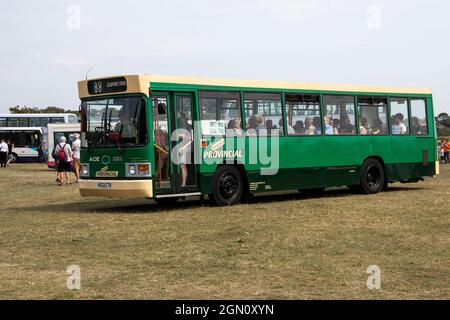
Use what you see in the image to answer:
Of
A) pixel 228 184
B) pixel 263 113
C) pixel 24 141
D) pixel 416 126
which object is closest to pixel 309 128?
pixel 263 113

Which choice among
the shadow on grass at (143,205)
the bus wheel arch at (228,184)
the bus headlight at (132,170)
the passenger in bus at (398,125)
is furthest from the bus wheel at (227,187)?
the passenger in bus at (398,125)

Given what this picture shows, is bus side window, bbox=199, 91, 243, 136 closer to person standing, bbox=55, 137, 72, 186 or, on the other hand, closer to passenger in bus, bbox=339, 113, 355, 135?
passenger in bus, bbox=339, 113, 355, 135

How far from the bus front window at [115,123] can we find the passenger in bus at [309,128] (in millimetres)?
5062

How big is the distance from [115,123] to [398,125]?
9055mm

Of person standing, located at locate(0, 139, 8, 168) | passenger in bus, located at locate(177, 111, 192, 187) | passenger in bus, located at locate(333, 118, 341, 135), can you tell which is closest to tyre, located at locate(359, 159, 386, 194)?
passenger in bus, located at locate(333, 118, 341, 135)

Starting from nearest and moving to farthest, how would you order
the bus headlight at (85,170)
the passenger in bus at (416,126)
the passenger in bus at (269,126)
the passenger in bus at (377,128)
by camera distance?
the bus headlight at (85,170) → the passenger in bus at (269,126) → the passenger in bus at (377,128) → the passenger in bus at (416,126)

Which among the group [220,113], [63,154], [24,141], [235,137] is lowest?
[235,137]

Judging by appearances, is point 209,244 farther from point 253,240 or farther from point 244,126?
point 244,126

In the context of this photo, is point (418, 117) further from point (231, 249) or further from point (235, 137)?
point (231, 249)

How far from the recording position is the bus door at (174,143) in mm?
17438

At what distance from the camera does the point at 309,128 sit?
67.9ft

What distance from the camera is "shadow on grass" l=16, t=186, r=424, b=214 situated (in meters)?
18.5

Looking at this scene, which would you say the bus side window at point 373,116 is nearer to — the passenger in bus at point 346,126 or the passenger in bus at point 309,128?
the passenger in bus at point 346,126

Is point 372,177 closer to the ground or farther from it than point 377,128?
closer to the ground
